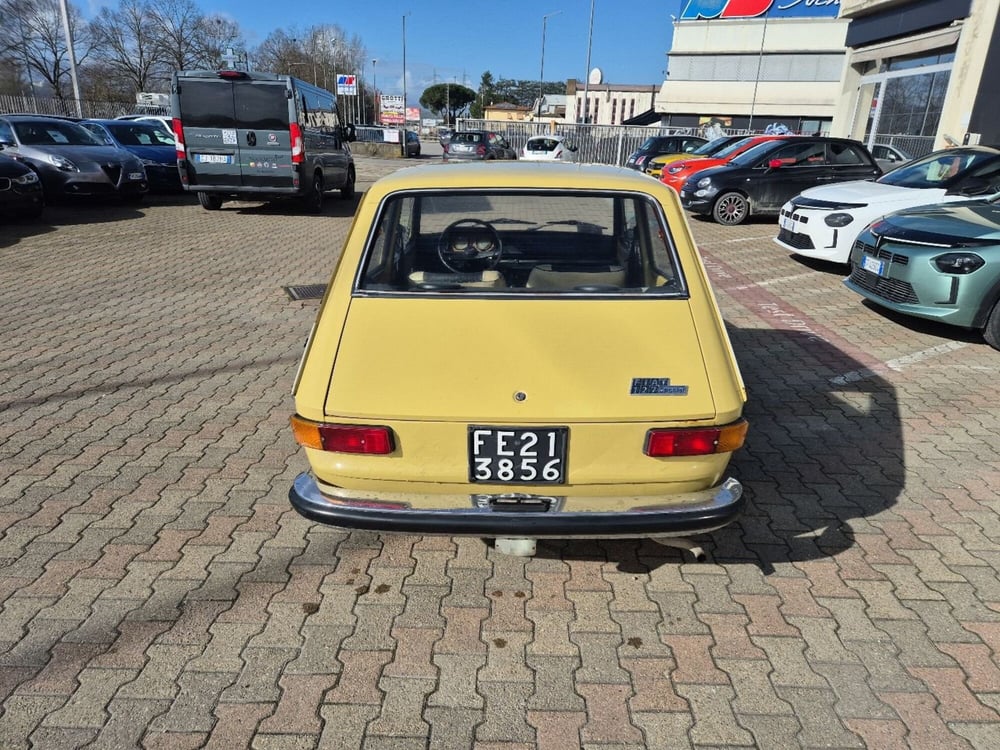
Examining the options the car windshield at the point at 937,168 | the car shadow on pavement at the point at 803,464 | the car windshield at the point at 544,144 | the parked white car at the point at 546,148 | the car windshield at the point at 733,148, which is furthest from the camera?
the car windshield at the point at 544,144

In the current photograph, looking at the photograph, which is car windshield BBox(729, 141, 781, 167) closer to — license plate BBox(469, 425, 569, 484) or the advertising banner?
license plate BBox(469, 425, 569, 484)

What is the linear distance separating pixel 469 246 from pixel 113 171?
1252cm

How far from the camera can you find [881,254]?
656cm

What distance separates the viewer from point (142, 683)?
239cm

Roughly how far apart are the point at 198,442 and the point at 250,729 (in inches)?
92.8

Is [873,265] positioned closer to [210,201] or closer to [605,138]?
[210,201]

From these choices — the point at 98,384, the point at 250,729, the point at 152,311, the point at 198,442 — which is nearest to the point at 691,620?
the point at 250,729

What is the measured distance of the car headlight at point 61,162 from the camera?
12.2 m

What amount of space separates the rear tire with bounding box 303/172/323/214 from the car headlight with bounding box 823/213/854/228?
9884 mm

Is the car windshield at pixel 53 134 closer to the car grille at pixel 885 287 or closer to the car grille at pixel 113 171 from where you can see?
the car grille at pixel 113 171

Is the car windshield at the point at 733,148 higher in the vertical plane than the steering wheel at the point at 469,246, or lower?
higher

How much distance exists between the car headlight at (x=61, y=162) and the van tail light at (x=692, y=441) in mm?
13412

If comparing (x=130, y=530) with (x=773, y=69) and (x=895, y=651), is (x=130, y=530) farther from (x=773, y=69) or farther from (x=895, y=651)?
(x=773, y=69)

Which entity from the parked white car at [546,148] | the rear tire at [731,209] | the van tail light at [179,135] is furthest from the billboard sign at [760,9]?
the van tail light at [179,135]
